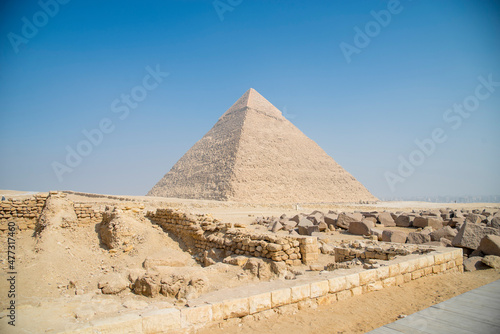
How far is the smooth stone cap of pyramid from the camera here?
212 ft

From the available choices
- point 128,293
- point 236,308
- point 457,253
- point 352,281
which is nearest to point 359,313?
point 352,281

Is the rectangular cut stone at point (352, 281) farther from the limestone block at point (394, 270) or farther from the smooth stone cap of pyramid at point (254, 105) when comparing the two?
the smooth stone cap of pyramid at point (254, 105)

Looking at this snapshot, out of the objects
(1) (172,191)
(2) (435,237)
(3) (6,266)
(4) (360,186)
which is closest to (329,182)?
(4) (360,186)

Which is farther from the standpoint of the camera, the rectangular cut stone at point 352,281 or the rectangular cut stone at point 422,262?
the rectangular cut stone at point 422,262

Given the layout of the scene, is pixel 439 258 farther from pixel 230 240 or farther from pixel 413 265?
pixel 230 240

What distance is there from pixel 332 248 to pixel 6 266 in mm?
5479

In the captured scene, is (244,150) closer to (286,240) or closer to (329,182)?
(329,182)

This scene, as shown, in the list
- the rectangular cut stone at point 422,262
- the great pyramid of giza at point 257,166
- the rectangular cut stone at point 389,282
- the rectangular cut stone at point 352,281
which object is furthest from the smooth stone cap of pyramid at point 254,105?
the rectangular cut stone at point 352,281

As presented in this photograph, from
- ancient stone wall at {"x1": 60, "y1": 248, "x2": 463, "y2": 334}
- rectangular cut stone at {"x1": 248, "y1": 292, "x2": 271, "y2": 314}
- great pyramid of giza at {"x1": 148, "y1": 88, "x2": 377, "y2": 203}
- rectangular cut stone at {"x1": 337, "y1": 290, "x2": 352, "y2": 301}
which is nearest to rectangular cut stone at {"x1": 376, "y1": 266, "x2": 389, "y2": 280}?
ancient stone wall at {"x1": 60, "y1": 248, "x2": 463, "y2": 334}

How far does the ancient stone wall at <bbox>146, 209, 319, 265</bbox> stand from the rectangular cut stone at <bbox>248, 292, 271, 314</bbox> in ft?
5.75

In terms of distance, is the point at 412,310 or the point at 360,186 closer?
the point at 412,310

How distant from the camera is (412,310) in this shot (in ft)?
9.94

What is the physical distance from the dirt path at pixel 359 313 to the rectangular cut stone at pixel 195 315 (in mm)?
80

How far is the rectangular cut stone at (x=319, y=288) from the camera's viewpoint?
290 centimetres
